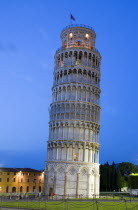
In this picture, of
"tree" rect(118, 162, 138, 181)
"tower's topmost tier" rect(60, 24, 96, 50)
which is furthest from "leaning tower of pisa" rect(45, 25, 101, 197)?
"tree" rect(118, 162, 138, 181)

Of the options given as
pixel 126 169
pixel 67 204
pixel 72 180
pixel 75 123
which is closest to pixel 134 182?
pixel 72 180

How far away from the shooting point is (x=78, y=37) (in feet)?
224

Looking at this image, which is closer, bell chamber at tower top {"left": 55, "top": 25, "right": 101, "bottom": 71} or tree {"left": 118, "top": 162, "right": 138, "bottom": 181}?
bell chamber at tower top {"left": 55, "top": 25, "right": 101, "bottom": 71}

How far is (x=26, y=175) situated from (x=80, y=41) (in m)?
56.5

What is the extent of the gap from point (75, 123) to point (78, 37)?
22773mm

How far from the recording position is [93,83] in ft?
213

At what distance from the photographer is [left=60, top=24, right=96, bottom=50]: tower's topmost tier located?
224 ft

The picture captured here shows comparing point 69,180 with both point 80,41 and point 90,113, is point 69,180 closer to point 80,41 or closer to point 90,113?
point 90,113

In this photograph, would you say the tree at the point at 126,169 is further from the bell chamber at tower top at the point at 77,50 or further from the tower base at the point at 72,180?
the bell chamber at tower top at the point at 77,50

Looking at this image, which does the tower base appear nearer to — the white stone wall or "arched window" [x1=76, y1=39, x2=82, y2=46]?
the white stone wall

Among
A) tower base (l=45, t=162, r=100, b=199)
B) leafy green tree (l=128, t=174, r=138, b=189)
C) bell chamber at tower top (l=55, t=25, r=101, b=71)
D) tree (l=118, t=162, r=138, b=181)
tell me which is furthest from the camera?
tree (l=118, t=162, r=138, b=181)

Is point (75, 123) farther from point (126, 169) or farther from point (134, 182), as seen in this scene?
point (126, 169)

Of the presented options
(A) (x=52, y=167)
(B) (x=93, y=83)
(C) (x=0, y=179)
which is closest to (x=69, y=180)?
(A) (x=52, y=167)

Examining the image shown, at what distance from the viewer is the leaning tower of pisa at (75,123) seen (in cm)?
5791
